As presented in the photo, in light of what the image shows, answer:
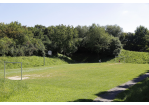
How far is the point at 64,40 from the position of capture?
55219 millimetres

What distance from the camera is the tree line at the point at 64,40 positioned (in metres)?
43.3

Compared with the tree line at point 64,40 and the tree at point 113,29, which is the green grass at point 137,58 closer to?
the tree line at point 64,40

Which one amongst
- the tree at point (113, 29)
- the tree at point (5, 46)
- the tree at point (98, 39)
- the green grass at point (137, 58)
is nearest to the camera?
the tree at point (5, 46)

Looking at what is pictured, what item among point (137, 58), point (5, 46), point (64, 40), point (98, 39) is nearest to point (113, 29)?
point (98, 39)

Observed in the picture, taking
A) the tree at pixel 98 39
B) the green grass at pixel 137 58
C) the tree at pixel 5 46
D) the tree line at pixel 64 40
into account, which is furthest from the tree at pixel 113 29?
the tree at pixel 5 46

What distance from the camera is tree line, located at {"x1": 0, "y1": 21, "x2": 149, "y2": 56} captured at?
43.3 metres

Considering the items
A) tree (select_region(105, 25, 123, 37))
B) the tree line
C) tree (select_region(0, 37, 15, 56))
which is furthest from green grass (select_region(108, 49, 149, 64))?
tree (select_region(0, 37, 15, 56))

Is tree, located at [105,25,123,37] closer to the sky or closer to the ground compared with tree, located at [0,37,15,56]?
closer to the sky

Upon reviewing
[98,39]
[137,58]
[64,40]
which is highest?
[98,39]

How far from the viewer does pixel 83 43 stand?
64.1 metres

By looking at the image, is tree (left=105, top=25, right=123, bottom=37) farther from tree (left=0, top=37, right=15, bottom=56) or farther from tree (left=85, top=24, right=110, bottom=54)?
tree (left=0, top=37, right=15, bottom=56)

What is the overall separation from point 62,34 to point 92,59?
18927mm

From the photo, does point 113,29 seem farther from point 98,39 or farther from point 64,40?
point 64,40

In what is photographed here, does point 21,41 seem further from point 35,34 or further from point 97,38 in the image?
point 97,38
